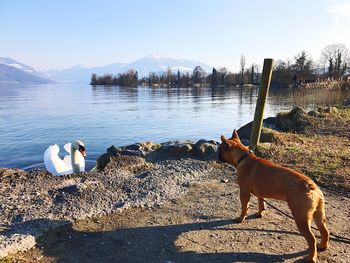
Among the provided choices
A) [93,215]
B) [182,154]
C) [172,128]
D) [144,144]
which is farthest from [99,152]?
[93,215]

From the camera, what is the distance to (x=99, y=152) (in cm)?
1556

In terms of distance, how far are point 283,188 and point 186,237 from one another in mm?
1684

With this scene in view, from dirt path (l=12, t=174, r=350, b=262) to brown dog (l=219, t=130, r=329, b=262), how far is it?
1.16 feet

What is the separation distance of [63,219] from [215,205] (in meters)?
2.81

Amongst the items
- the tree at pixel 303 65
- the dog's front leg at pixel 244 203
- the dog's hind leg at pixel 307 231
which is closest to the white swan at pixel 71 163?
the dog's front leg at pixel 244 203

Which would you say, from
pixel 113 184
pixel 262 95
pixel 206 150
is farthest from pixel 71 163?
pixel 262 95

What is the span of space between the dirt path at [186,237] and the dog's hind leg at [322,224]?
0.12 m

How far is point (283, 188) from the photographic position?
4.93 metres

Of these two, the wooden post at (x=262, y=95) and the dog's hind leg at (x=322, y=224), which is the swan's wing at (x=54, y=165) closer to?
the wooden post at (x=262, y=95)

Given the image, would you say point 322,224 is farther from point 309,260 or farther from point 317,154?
point 317,154

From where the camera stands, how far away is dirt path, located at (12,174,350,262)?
486cm

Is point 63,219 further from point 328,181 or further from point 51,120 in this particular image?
point 51,120

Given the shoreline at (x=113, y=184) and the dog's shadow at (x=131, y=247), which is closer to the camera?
the dog's shadow at (x=131, y=247)

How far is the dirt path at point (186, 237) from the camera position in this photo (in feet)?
16.0
